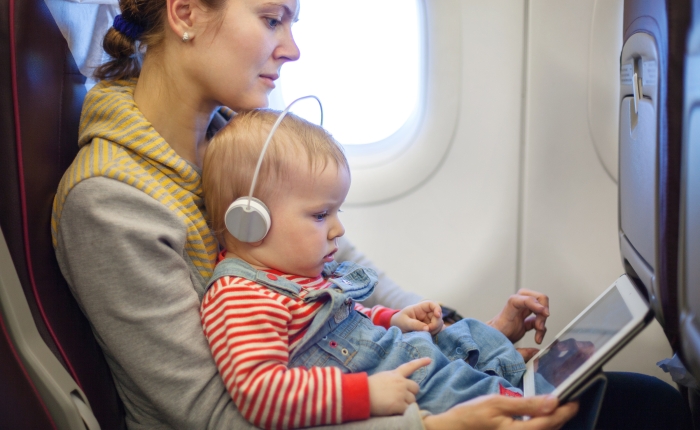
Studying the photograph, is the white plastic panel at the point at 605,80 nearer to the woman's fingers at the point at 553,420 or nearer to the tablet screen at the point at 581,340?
the tablet screen at the point at 581,340

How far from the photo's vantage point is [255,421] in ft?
3.05

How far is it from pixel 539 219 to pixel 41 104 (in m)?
1.38

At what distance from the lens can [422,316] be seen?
1.26 m

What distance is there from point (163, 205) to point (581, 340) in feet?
2.45

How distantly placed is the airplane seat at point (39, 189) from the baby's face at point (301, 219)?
343 mm

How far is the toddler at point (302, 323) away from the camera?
921 mm

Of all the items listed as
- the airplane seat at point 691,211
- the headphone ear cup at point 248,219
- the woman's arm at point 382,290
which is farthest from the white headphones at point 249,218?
the airplane seat at point 691,211

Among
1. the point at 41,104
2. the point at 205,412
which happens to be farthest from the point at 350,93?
the point at 205,412

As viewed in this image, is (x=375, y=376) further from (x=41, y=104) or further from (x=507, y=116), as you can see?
(x=507, y=116)

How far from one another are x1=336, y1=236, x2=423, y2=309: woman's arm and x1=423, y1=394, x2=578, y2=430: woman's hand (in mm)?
568

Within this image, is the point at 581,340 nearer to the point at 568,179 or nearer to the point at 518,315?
the point at 518,315

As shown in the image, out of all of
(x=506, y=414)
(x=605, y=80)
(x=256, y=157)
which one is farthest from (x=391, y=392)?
(x=605, y=80)

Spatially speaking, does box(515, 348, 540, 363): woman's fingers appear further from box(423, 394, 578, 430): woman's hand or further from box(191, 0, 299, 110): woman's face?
box(191, 0, 299, 110): woman's face

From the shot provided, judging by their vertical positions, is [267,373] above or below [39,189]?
below
